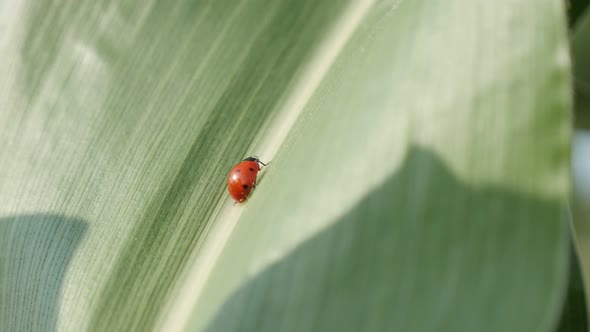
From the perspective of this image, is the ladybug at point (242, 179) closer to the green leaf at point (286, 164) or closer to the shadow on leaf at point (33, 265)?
the green leaf at point (286, 164)

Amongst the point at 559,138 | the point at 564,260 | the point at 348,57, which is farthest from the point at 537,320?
the point at 348,57

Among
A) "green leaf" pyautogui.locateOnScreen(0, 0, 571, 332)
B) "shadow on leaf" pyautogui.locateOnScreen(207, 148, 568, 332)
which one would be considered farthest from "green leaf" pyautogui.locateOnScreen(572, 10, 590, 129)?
"shadow on leaf" pyautogui.locateOnScreen(207, 148, 568, 332)

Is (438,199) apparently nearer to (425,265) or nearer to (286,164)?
(425,265)

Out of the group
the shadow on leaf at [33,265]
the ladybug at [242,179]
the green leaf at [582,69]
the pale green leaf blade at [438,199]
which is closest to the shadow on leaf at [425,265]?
the pale green leaf blade at [438,199]

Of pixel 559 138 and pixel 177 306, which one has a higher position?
pixel 559 138

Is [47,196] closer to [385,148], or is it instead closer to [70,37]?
[70,37]

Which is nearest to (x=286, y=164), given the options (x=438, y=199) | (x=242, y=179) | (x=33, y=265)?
(x=242, y=179)
